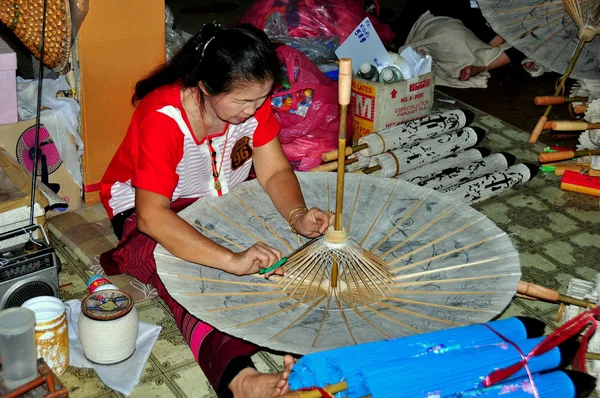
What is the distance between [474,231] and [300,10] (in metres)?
1.93

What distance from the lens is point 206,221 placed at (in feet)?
6.80

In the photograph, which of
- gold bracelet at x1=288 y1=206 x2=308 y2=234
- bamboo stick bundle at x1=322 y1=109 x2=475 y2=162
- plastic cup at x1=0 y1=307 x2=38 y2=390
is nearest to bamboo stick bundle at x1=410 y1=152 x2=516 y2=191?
bamboo stick bundle at x1=322 y1=109 x2=475 y2=162

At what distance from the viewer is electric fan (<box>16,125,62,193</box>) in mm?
2775

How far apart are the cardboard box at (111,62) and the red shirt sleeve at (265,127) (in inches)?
27.2

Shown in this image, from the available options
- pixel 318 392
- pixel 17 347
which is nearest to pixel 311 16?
pixel 17 347

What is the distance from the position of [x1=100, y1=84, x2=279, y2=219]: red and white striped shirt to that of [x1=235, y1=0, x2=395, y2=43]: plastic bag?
4.25ft

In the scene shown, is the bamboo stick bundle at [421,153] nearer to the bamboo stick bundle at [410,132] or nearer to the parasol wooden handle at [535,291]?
the bamboo stick bundle at [410,132]

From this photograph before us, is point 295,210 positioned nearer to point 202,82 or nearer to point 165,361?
point 202,82

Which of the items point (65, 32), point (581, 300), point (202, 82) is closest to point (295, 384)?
point (202, 82)

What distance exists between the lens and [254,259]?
1.86 m

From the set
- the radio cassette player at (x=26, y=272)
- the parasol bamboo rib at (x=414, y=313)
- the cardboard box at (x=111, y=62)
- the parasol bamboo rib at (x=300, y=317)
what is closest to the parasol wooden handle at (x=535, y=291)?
the parasol bamboo rib at (x=414, y=313)

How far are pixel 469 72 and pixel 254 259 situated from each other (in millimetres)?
2817

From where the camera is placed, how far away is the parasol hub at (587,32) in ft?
9.91

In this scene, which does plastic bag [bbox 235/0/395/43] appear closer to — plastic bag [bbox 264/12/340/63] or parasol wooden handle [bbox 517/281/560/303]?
plastic bag [bbox 264/12/340/63]
